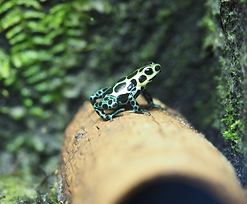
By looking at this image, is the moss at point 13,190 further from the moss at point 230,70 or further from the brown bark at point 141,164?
the moss at point 230,70

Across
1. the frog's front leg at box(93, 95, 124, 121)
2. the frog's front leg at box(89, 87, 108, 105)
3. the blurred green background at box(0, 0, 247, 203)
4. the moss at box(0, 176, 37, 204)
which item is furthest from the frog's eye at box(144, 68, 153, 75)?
the moss at box(0, 176, 37, 204)

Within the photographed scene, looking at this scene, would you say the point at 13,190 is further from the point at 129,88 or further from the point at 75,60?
the point at 75,60

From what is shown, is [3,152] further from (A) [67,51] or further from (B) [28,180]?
(A) [67,51]

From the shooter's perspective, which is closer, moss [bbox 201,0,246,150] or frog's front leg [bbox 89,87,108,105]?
moss [bbox 201,0,246,150]

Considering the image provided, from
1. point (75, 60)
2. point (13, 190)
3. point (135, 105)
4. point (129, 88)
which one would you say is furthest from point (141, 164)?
point (75, 60)

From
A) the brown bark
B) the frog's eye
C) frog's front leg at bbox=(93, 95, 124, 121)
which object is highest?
the frog's eye

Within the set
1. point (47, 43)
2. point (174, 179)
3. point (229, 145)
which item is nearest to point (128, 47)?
point (47, 43)

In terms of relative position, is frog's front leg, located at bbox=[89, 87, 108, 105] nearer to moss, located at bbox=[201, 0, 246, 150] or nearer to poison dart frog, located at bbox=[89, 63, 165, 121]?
poison dart frog, located at bbox=[89, 63, 165, 121]
